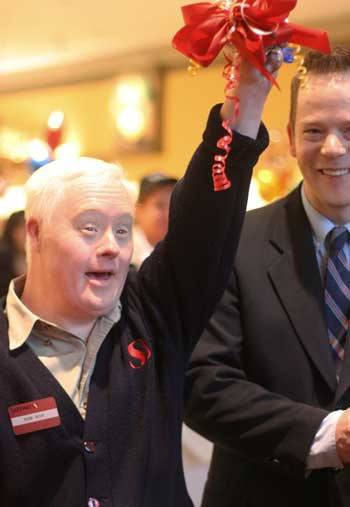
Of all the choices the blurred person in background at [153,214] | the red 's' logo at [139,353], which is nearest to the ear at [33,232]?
the red 's' logo at [139,353]

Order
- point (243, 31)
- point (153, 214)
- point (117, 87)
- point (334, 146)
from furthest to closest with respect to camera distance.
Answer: point (117, 87) < point (153, 214) < point (334, 146) < point (243, 31)

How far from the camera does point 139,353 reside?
1.48 m

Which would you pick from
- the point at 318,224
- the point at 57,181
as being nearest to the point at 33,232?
the point at 57,181

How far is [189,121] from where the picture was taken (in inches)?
322

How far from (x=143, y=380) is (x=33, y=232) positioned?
1.17 feet

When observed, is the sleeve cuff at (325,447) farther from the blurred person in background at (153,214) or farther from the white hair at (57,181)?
the blurred person in background at (153,214)

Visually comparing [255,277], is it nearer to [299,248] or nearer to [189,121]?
[299,248]

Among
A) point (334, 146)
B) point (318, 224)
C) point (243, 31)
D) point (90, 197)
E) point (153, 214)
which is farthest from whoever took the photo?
point (153, 214)

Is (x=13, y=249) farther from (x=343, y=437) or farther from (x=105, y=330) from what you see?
(x=343, y=437)

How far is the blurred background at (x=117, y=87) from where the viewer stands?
636 cm

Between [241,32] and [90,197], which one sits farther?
[90,197]

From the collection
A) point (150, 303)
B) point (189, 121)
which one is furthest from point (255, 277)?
point (189, 121)

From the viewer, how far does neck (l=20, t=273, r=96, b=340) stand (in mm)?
1446

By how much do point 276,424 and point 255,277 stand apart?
33 centimetres
